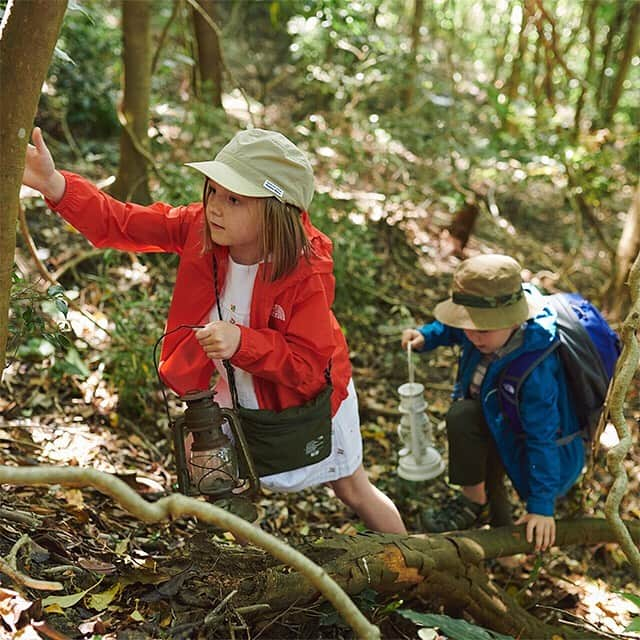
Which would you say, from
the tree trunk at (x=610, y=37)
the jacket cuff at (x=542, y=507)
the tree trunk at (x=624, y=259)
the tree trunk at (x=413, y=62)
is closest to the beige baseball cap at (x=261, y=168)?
the jacket cuff at (x=542, y=507)

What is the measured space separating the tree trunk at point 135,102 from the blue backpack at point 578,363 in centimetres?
257

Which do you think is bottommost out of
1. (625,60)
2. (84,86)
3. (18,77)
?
(18,77)

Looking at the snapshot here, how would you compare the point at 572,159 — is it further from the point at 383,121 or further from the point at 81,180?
the point at 81,180

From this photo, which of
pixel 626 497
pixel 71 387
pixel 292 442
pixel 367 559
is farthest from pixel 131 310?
pixel 626 497

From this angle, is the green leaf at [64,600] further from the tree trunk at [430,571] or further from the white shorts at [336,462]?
the white shorts at [336,462]

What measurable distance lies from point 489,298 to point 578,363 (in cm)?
46

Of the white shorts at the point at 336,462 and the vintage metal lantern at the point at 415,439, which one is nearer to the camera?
the white shorts at the point at 336,462

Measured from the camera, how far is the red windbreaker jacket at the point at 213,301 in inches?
97.5

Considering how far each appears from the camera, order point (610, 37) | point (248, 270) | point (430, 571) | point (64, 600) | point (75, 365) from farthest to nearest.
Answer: point (610, 37) → point (75, 365) → point (430, 571) → point (248, 270) → point (64, 600)

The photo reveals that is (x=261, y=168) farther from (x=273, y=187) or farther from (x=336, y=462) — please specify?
(x=336, y=462)

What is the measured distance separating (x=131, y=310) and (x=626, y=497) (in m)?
2.94

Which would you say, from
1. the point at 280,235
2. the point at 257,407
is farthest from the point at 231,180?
the point at 257,407

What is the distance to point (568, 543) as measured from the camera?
3211 mm

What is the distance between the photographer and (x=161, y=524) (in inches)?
120
